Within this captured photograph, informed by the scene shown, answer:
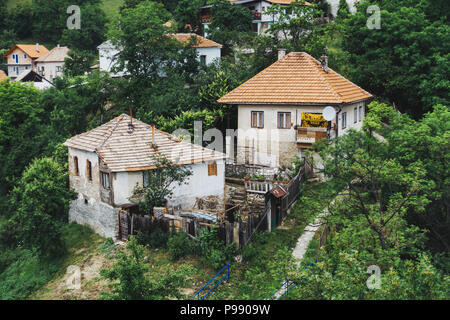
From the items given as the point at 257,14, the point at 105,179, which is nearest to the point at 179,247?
the point at 105,179

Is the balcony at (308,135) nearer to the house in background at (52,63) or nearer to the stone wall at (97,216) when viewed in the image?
the stone wall at (97,216)

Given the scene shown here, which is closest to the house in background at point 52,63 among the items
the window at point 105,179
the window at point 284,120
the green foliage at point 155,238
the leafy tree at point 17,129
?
the leafy tree at point 17,129

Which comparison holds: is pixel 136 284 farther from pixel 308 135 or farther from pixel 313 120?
pixel 313 120

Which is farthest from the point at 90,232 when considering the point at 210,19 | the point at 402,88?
the point at 210,19
